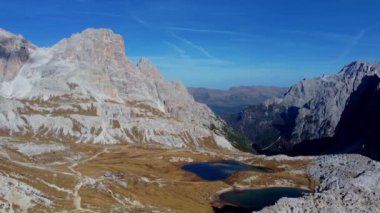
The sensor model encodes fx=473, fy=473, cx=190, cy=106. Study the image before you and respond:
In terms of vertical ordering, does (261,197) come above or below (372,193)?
below

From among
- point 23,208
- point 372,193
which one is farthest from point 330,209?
point 23,208

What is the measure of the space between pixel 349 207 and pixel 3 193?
8810 cm

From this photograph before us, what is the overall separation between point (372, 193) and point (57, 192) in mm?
89893

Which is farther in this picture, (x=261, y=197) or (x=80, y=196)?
(x=261, y=197)

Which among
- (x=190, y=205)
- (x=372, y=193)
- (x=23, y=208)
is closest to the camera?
(x=23, y=208)

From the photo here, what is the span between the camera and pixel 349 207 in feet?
404

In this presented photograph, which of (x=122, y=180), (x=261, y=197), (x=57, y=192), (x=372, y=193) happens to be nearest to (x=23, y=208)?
(x=57, y=192)

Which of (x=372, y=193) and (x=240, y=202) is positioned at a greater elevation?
(x=372, y=193)

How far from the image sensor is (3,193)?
117 meters

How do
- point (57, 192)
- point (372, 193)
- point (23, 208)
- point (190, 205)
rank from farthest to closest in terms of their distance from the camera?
point (190, 205) → point (57, 192) → point (372, 193) → point (23, 208)

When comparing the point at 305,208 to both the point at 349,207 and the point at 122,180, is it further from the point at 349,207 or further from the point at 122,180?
the point at 122,180

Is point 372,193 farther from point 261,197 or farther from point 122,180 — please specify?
point 122,180

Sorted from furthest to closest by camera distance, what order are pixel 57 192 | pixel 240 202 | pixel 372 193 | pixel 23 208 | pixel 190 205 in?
pixel 240 202 → pixel 190 205 → pixel 57 192 → pixel 372 193 → pixel 23 208

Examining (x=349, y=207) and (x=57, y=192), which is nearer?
(x=349, y=207)
